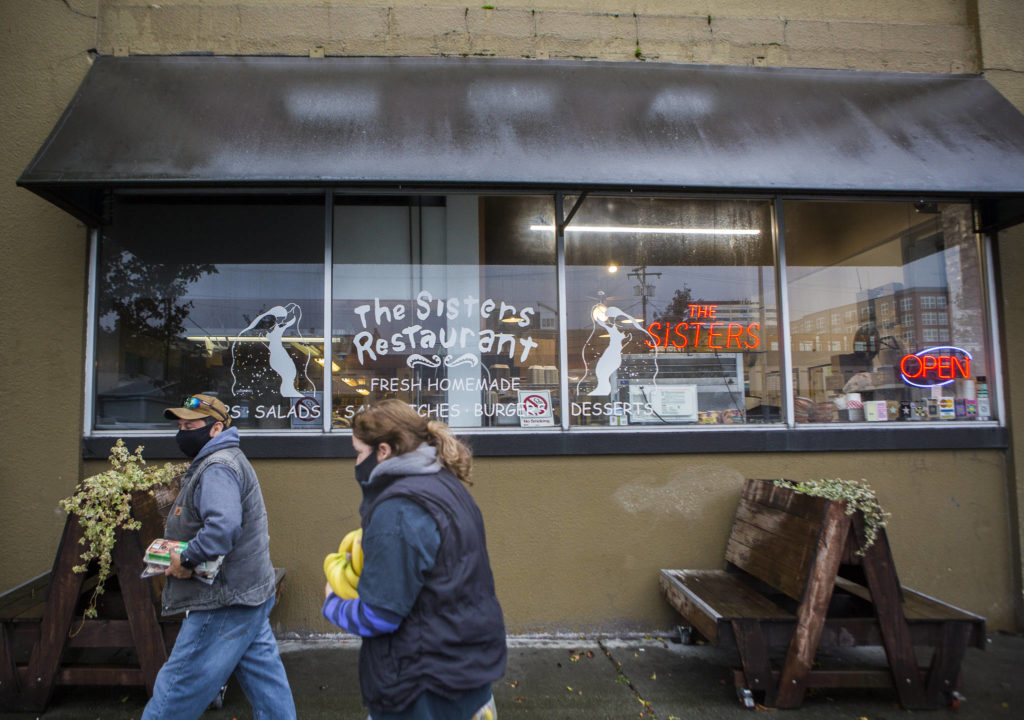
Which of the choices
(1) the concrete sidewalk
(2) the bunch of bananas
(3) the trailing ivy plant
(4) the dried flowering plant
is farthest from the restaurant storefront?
(2) the bunch of bananas

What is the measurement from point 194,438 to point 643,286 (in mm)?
3711

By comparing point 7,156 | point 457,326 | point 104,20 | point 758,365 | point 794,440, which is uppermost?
point 104,20

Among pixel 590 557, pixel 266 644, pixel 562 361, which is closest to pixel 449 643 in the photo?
pixel 266 644

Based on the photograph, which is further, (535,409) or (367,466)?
(535,409)

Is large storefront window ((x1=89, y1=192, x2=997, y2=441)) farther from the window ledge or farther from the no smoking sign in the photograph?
the window ledge

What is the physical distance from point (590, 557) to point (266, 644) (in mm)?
2451

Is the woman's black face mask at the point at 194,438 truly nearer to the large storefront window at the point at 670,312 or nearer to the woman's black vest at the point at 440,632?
the woman's black vest at the point at 440,632

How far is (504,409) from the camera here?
15.7 feet

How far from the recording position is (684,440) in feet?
14.9

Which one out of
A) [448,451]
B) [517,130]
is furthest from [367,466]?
[517,130]

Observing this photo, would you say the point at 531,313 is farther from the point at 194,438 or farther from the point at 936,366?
the point at 936,366

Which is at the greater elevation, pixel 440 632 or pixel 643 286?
pixel 643 286

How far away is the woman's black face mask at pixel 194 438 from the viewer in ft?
9.28

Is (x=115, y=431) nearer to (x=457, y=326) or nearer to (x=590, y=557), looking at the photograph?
(x=457, y=326)
